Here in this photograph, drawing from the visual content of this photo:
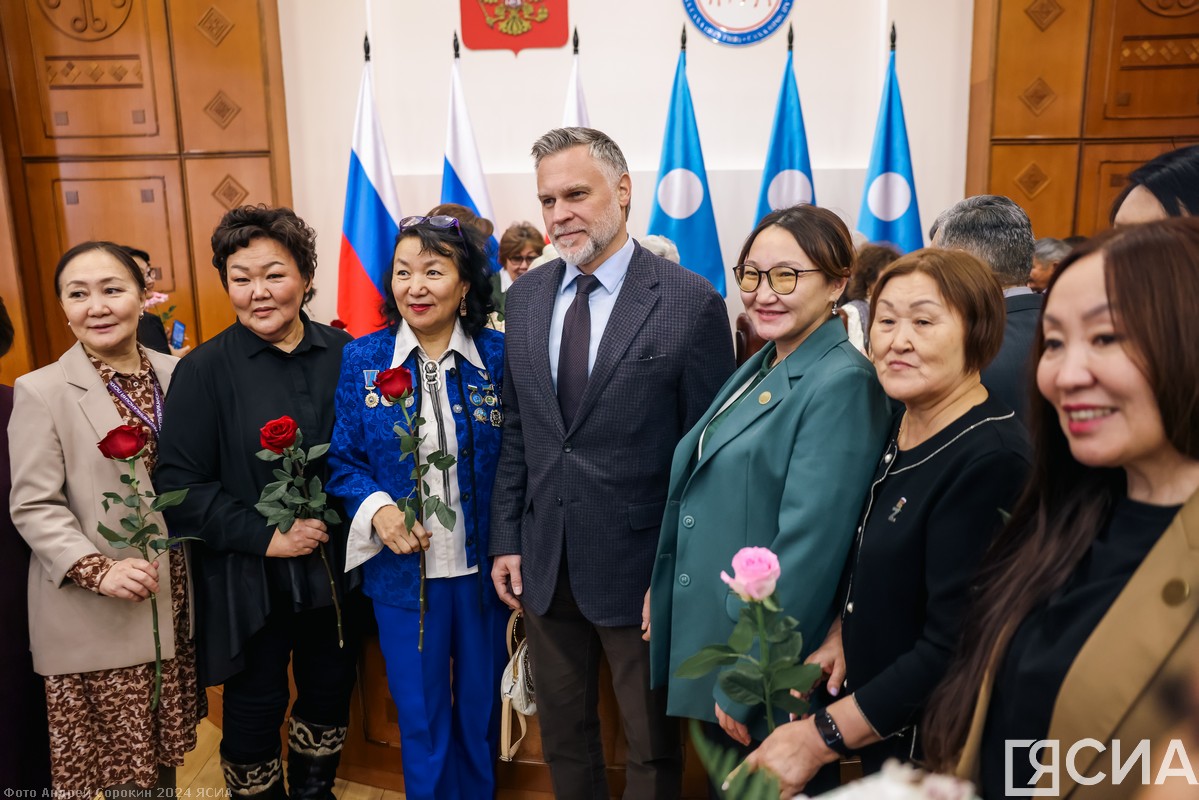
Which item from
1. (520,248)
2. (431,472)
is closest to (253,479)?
(431,472)

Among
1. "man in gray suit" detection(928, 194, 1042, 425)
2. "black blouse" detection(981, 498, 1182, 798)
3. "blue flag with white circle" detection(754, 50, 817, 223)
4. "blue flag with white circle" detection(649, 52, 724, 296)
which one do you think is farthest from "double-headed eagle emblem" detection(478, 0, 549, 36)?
"black blouse" detection(981, 498, 1182, 798)

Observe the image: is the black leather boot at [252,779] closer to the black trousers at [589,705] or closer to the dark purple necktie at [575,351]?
the black trousers at [589,705]

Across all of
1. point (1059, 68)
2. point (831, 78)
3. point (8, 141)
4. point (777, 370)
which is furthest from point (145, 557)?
point (1059, 68)

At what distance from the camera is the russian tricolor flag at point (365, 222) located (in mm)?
4586

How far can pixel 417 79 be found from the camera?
4.89 m

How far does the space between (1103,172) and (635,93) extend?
8.98ft

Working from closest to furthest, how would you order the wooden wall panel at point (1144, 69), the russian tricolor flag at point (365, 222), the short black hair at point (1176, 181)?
the short black hair at point (1176, 181), the wooden wall panel at point (1144, 69), the russian tricolor flag at point (365, 222)

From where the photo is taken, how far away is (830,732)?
128 cm

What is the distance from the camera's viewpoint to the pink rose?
94 centimetres

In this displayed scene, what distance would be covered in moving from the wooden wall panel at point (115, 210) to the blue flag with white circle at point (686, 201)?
2.87 m

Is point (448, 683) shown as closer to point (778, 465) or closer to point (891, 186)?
point (778, 465)

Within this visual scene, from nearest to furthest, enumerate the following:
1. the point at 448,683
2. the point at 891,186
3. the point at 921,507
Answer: the point at 921,507 → the point at 448,683 → the point at 891,186

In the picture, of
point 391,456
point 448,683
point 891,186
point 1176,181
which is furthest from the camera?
point 891,186

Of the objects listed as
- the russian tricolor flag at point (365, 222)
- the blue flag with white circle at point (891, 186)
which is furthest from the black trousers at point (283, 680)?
the blue flag with white circle at point (891, 186)
